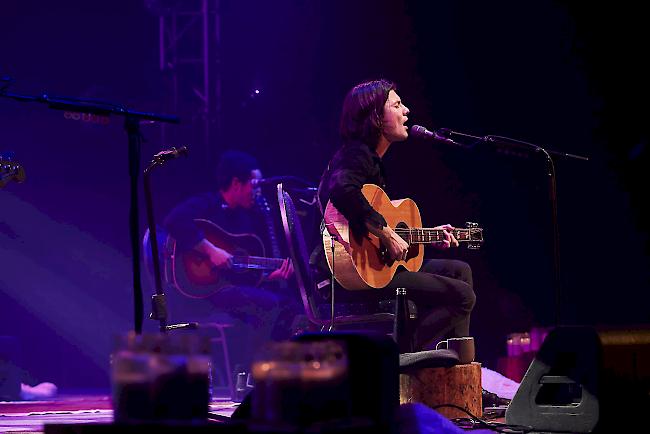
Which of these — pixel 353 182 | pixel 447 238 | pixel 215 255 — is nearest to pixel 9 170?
pixel 215 255

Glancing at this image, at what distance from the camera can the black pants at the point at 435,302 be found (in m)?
4.75

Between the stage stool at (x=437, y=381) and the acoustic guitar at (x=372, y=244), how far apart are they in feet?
2.49

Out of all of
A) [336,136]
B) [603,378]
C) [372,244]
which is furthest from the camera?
[336,136]

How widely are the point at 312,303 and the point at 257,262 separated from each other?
223cm

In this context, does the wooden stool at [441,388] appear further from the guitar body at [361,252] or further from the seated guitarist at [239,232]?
the seated guitarist at [239,232]

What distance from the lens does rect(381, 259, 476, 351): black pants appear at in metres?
4.75

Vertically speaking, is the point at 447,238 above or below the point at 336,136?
below

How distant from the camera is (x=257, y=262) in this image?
707 centimetres

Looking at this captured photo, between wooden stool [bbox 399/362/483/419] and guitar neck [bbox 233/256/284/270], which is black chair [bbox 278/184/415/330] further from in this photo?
guitar neck [bbox 233/256/284/270]

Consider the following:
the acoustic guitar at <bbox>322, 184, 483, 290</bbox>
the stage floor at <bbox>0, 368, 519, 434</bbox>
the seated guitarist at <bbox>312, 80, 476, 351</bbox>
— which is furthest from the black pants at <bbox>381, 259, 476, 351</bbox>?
the stage floor at <bbox>0, 368, 519, 434</bbox>

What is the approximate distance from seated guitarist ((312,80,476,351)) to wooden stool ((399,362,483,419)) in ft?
1.74

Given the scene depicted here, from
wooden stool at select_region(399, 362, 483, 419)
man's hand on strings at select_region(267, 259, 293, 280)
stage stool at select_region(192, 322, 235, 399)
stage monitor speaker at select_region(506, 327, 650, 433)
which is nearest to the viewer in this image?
stage monitor speaker at select_region(506, 327, 650, 433)

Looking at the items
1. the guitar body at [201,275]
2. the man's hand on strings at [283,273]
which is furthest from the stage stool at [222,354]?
the man's hand on strings at [283,273]

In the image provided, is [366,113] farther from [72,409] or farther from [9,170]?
[72,409]
